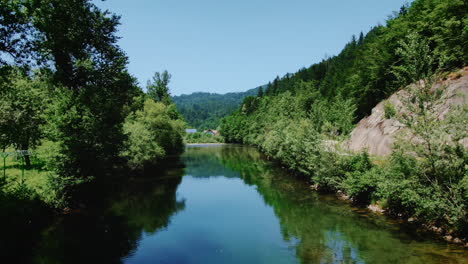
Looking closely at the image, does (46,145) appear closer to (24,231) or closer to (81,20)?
(24,231)

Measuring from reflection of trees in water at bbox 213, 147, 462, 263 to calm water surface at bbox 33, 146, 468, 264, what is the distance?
4cm

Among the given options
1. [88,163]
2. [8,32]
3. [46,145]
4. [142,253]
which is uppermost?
[8,32]

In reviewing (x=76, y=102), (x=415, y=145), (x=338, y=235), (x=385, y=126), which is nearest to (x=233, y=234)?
(x=338, y=235)

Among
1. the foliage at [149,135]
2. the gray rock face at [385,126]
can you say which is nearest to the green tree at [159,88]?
Result: the foliage at [149,135]

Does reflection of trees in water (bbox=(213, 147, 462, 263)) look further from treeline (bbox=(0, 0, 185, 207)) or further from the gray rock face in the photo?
treeline (bbox=(0, 0, 185, 207))

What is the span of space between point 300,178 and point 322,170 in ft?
33.8

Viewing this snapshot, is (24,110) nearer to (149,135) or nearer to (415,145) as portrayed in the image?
(149,135)

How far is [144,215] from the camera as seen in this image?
22.7 m

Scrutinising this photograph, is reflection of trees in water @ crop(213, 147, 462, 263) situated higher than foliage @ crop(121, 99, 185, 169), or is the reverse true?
foliage @ crop(121, 99, 185, 169)

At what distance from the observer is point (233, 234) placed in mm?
19062

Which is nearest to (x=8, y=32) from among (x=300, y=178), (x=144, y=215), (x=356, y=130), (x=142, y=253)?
(x=142, y=253)

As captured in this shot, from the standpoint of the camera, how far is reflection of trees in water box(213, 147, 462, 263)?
14570 mm

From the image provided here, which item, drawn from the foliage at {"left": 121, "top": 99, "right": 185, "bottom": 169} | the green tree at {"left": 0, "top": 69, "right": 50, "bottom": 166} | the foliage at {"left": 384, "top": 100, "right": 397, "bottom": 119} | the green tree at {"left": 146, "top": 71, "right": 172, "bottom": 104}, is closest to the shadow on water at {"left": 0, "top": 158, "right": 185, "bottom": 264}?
the foliage at {"left": 121, "top": 99, "right": 185, "bottom": 169}

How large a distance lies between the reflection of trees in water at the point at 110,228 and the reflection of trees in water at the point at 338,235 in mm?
9098
